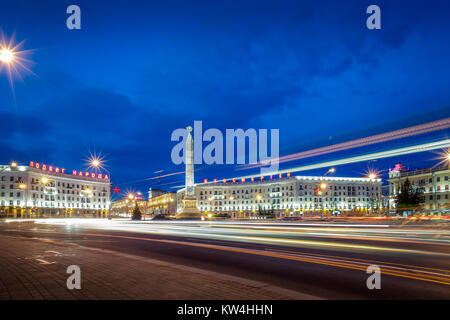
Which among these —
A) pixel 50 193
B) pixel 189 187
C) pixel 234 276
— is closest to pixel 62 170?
pixel 50 193

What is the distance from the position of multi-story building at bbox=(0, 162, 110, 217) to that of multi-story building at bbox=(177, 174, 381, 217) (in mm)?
44733

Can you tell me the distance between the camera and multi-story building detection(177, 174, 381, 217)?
445 ft

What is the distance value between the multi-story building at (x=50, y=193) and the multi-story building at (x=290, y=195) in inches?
1761

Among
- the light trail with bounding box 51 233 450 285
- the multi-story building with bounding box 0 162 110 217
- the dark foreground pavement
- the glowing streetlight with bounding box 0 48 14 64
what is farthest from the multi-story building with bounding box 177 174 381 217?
the glowing streetlight with bounding box 0 48 14 64

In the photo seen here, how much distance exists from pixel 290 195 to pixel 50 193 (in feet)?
295

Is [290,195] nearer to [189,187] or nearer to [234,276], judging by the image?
[189,187]

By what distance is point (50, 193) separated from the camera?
12575cm

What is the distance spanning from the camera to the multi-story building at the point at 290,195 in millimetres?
135750

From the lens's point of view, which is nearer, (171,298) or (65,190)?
(171,298)

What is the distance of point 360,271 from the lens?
9.21 m

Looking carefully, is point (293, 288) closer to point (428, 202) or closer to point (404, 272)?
point (404, 272)

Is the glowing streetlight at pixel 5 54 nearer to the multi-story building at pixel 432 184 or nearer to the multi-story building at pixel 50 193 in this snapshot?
the multi-story building at pixel 432 184

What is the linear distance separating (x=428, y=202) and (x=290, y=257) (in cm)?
9606

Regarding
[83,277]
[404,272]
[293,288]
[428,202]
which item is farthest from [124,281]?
[428,202]
